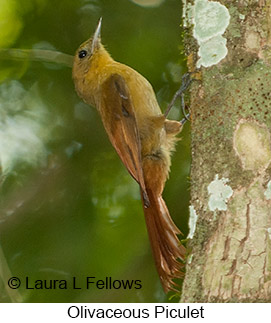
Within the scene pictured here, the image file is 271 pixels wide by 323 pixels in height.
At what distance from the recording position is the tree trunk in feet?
7.22

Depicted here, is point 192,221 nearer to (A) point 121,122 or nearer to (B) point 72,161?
(A) point 121,122

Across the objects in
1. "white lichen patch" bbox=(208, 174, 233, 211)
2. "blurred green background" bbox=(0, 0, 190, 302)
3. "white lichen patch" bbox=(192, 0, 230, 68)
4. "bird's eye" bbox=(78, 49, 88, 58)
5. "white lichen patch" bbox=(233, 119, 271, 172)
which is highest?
"white lichen patch" bbox=(192, 0, 230, 68)

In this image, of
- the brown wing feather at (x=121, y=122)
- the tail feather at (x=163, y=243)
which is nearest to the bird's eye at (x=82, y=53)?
the brown wing feather at (x=121, y=122)

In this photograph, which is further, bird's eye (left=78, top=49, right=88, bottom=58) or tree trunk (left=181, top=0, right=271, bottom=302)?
bird's eye (left=78, top=49, right=88, bottom=58)

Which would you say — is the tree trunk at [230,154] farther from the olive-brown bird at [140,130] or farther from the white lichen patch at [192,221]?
the olive-brown bird at [140,130]

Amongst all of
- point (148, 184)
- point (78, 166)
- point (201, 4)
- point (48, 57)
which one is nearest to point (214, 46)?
point (201, 4)

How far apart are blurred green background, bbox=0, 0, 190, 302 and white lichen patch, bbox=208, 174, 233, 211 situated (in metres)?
2.15

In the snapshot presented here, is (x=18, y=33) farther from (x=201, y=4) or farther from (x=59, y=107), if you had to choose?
(x=201, y=4)

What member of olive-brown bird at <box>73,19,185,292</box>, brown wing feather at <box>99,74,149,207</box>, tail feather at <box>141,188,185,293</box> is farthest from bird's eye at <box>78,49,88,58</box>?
tail feather at <box>141,188,185,293</box>

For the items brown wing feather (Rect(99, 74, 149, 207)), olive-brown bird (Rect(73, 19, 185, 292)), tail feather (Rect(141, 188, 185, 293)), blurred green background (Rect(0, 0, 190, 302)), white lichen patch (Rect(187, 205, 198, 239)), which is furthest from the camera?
blurred green background (Rect(0, 0, 190, 302))

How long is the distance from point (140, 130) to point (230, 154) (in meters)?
1.36

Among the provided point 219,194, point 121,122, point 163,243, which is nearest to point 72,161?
point 121,122

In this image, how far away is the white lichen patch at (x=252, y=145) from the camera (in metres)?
2.27

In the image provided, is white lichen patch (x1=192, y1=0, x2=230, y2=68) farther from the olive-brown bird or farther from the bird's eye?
the bird's eye
